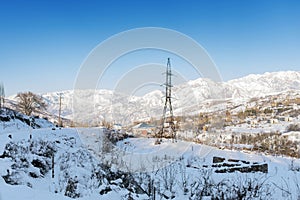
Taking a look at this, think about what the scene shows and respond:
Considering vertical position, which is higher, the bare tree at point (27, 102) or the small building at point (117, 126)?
the bare tree at point (27, 102)

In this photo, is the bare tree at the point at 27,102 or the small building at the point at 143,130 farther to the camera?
the bare tree at the point at 27,102

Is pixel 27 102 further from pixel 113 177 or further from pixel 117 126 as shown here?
pixel 113 177

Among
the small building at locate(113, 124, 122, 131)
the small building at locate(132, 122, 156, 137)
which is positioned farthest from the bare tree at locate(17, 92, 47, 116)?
the small building at locate(132, 122, 156, 137)

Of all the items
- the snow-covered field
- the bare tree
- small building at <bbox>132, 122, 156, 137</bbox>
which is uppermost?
the bare tree

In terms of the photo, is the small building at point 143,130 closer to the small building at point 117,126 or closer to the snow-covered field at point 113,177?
the small building at point 117,126

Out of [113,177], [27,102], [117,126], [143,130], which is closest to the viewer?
[113,177]

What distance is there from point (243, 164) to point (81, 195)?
602 cm

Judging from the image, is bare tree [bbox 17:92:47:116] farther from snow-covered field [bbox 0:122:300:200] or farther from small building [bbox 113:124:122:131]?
snow-covered field [bbox 0:122:300:200]

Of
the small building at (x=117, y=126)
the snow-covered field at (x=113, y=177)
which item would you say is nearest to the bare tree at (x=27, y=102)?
the small building at (x=117, y=126)

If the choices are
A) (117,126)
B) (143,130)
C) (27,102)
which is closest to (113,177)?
(143,130)

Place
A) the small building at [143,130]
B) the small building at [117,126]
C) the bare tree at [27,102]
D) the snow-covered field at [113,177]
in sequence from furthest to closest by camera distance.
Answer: the bare tree at [27,102] < the small building at [117,126] < the small building at [143,130] < the snow-covered field at [113,177]

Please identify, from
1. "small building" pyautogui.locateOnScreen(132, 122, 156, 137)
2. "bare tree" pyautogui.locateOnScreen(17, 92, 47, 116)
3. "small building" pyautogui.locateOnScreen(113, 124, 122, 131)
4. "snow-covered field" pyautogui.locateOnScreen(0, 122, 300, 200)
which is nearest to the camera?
"snow-covered field" pyautogui.locateOnScreen(0, 122, 300, 200)

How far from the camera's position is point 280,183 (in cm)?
716

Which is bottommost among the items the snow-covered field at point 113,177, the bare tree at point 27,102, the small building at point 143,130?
the snow-covered field at point 113,177
